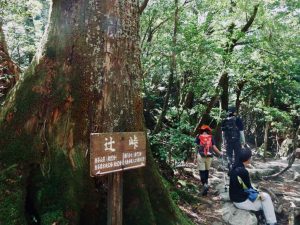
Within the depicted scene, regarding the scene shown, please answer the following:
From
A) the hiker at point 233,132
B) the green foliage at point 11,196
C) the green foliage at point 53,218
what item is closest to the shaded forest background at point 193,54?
the hiker at point 233,132

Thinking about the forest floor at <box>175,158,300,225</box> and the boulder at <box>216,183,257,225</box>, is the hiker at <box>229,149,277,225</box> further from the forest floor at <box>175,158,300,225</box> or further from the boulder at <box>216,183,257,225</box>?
the forest floor at <box>175,158,300,225</box>

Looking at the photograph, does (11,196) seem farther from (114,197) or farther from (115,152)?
(115,152)

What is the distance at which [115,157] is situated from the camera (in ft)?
11.4

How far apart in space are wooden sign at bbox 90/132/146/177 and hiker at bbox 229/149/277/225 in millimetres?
3510

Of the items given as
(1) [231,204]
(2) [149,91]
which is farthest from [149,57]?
(1) [231,204]

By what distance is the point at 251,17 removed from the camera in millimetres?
12898

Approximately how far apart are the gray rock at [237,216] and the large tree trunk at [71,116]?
2.73 m

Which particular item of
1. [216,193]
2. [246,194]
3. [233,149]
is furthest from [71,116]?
[233,149]

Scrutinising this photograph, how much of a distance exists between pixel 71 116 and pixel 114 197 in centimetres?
119

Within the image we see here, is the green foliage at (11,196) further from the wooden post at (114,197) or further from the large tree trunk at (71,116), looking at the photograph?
the wooden post at (114,197)

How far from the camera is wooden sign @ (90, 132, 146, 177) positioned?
324 cm

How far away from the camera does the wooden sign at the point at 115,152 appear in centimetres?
324

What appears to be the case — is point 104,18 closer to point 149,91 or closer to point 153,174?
point 153,174

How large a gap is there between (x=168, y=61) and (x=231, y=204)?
13.4 ft
